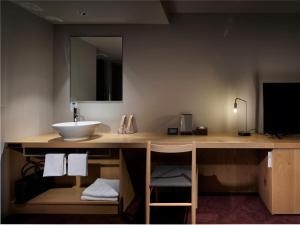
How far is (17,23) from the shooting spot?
266 cm

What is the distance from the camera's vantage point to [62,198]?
277 centimetres

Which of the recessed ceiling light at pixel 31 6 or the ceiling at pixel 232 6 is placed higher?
the ceiling at pixel 232 6

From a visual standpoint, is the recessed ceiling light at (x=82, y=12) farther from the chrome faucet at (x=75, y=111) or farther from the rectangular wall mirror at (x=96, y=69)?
the chrome faucet at (x=75, y=111)

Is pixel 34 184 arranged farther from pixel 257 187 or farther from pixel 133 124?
pixel 257 187

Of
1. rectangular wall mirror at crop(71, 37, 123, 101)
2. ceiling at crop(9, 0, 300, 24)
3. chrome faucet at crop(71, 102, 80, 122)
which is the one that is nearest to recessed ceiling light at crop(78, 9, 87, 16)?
ceiling at crop(9, 0, 300, 24)

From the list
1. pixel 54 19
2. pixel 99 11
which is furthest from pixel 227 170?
pixel 54 19

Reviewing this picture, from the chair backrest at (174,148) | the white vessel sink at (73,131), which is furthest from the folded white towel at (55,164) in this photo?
the chair backrest at (174,148)

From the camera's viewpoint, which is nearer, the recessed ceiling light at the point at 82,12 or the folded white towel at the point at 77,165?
the folded white towel at the point at 77,165

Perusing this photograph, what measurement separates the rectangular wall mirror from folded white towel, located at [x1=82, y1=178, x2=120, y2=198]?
103cm

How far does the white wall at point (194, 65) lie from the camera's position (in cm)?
322

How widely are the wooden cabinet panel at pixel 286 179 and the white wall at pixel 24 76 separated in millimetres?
2546

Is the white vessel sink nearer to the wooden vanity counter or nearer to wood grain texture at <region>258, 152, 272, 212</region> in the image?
the wooden vanity counter

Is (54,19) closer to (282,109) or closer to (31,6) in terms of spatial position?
(31,6)

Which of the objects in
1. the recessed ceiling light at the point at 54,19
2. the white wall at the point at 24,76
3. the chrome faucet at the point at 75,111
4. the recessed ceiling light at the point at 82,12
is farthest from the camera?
the chrome faucet at the point at 75,111
